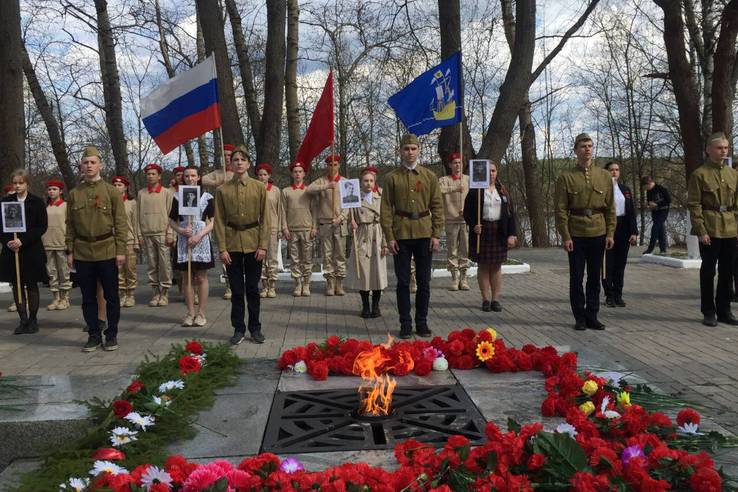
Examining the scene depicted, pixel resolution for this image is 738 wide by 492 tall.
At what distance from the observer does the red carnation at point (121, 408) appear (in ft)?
12.2

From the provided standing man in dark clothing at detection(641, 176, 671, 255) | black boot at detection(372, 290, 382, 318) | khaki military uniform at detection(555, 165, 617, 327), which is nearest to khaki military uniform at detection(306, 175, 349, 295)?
black boot at detection(372, 290, 382, 318)

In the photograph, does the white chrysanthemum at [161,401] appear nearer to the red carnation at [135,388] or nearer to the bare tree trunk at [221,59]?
the red carnation at [135,388]

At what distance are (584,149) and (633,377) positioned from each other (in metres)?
3.29

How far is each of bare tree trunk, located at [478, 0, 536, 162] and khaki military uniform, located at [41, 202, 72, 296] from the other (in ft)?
27.0

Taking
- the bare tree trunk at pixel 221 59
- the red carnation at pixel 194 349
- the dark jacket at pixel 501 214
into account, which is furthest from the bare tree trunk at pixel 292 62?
the red carnation at pixel 194 349

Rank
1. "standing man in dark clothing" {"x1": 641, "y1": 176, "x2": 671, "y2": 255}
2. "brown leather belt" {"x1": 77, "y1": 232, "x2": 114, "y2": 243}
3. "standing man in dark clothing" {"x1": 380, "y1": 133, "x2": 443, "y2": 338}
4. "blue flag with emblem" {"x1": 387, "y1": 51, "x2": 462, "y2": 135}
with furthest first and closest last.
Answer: "standing man in dark clothing" {"x1": 641, "y1": 176, "x2": 671, "y2": 255}
"blue flag with emblem" {"x1": 387, "y1": 51, "x2": 462, "y2": 135}
"standing man in dark clothing" {"x1": 380, "y1": 133, "x2": 443, "y2": 338}
"brown leather belt" {"x1": 77, "y1": 232, "x2": 114, "y2": 243}

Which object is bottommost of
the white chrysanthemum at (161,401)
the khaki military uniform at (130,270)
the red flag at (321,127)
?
the white chrysanthemum at (161,401)

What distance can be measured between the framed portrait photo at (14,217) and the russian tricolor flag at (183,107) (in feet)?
6.12

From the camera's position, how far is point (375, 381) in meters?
4.48

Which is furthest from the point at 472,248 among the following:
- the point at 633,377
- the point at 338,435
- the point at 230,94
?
the point at 230,94

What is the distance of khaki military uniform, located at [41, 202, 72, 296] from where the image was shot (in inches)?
397

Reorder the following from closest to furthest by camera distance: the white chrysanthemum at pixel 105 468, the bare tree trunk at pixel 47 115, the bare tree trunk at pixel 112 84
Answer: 1. the white chrysanthemum at pixel 105 468
2. the bare tree trunk at pixel 112 84
3. the bare tree trunk at pixel 47 115

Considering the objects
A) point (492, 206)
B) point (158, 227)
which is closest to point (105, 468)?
point (492, 206)

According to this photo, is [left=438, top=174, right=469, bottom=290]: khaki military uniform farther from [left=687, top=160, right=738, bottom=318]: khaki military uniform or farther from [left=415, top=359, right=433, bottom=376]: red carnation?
[left=415, top=359, right=433, bottom=376]: red carnation
